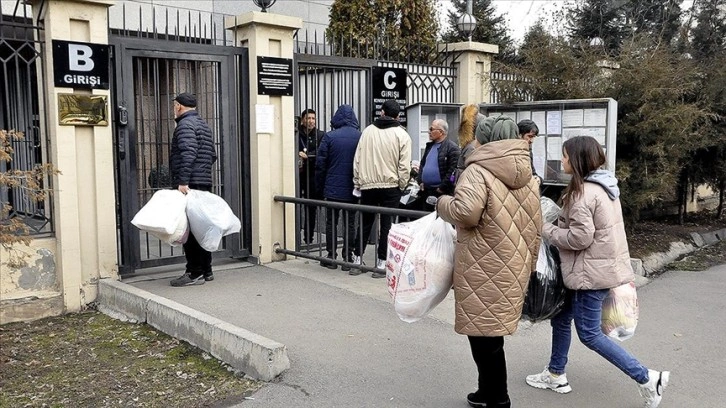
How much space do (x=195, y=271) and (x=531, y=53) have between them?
16.9 feet

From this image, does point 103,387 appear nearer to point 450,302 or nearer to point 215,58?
point 450,302

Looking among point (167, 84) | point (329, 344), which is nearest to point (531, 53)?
point (167, 84)

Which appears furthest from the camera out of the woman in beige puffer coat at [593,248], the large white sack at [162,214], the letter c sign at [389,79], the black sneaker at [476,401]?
the letter c sign at [389,79]

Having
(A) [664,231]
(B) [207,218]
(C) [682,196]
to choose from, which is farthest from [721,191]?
(B) [207,218]

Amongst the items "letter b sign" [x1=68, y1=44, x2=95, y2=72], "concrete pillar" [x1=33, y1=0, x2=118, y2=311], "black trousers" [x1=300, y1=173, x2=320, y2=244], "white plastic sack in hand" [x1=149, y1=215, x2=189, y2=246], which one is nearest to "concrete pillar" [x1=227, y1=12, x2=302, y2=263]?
"black trousers" [x1=300, y1=173, x2=320, y2=244]

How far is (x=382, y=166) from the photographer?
275 inches

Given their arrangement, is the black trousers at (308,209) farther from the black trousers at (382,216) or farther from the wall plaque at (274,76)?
the wall plaque at (274,76)

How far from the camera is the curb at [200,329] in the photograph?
4.41 m

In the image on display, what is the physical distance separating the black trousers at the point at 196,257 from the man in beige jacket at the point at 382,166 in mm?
1515

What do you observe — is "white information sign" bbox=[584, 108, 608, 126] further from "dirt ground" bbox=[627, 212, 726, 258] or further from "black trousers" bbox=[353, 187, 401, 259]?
"black trousers" bbox=[353, 187, 401, 259]

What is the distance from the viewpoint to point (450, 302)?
6.11 m

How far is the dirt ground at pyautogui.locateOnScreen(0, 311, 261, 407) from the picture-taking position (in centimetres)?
424

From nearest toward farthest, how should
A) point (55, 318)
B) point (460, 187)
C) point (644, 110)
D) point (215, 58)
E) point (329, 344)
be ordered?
1. point (460, 187)
2. point (329, 344)
3. point (55, 318)
4. point (215, 58)
5. point (644, 110)

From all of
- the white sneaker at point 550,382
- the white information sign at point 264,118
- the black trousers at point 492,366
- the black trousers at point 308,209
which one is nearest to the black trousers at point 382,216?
the black trousers at point 308,209
